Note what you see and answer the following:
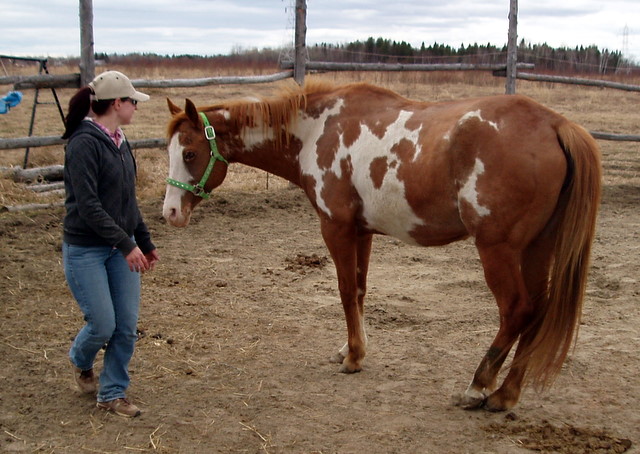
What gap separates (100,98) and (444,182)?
1.69 meters

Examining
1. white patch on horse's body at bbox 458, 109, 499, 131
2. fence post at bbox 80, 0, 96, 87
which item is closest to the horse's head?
white patch on horse's body at bbox 458, 109, 499, 131

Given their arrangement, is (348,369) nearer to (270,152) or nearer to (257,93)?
(270,152)

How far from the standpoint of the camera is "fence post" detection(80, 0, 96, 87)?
6859 mm

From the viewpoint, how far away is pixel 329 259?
5.99 meters

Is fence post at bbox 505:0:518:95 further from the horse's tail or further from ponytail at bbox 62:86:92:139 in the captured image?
ponytail at bbox 62:86:92:139

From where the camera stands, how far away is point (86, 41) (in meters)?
6.89

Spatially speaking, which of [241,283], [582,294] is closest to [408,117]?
[582,294]

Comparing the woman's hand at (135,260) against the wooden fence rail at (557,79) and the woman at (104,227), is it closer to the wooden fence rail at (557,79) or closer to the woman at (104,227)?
the woman at (104,227)

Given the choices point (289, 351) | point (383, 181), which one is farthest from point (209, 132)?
point (289, 351)

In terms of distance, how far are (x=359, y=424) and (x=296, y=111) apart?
184 cm

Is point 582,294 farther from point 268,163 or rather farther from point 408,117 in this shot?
point 268,163

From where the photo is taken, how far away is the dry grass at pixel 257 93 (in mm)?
8828

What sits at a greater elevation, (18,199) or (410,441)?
(18,199)

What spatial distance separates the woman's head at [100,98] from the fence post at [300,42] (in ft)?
18.0
